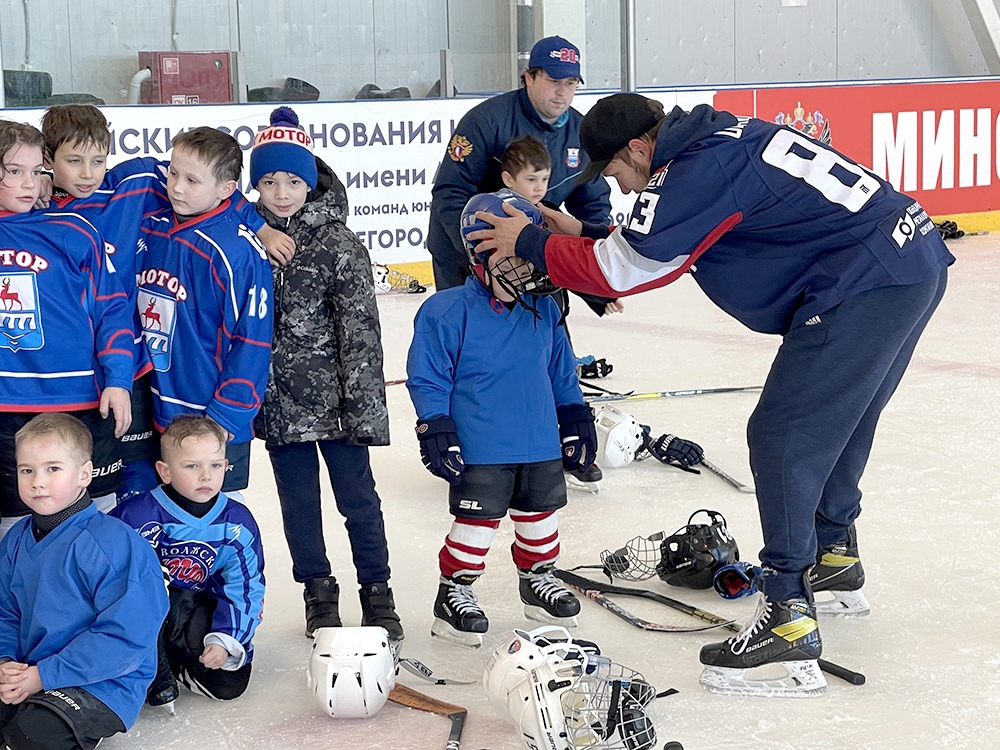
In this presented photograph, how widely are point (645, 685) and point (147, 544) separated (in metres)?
0.94

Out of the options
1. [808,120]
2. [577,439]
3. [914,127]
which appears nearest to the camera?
[577,439]

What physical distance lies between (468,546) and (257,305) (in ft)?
2.42

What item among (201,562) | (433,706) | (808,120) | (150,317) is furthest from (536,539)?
(808,120)

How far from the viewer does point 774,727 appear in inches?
94.4

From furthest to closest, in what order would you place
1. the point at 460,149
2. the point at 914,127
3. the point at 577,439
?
the point at 914,127 → the point at 460,149 → the point at 577,439

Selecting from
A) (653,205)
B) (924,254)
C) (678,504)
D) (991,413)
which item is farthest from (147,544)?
(991,413)

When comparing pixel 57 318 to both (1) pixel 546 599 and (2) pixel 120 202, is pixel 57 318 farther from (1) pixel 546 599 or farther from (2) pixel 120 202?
(1) pixel 546 599

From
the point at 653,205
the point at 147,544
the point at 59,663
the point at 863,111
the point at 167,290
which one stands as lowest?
the point at 59,663

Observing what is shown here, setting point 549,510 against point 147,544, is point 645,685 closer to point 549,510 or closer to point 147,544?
point 549,510

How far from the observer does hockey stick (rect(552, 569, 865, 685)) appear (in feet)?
8.71

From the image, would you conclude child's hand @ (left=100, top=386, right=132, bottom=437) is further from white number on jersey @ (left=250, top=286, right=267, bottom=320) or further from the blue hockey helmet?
the blue hockey helmet

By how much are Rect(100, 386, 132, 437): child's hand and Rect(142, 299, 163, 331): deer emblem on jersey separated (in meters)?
0.18

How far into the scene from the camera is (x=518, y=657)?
2.29m

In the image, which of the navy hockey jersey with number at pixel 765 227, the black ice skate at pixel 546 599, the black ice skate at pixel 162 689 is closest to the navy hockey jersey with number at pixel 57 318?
the black ice skate at pixel 162 689
